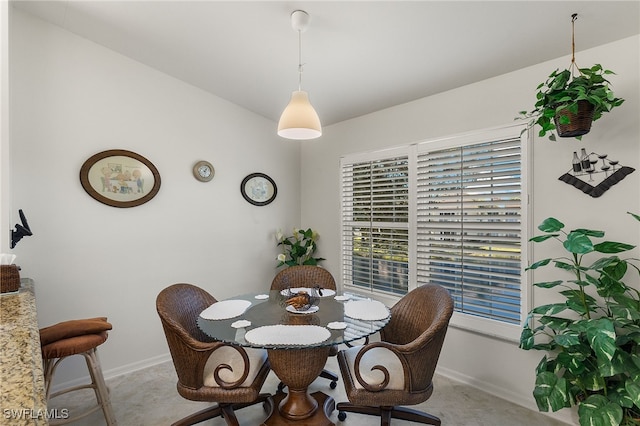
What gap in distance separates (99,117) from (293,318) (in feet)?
8.15

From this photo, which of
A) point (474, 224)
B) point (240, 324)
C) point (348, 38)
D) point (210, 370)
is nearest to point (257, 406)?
point (210, 370)

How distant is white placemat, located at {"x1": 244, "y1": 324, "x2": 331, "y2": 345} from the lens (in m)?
1.70

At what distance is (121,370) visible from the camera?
2992 mm

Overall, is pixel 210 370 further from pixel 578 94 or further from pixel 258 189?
pixel 578 94

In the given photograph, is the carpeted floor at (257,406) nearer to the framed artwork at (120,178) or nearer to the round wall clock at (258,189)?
the framed artwork at (120,178)

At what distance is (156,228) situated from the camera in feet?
10.6

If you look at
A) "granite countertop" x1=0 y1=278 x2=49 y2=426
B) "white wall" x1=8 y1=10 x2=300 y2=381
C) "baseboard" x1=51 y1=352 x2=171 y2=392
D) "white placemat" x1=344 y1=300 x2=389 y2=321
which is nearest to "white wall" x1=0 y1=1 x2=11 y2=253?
"white wall" x1=8 y1=10 x2=300 y2=381

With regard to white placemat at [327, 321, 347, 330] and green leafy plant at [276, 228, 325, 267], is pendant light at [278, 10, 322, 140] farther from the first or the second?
green leafy plant at [276, 228, 325, 267]

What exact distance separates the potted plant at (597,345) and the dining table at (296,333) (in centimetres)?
98

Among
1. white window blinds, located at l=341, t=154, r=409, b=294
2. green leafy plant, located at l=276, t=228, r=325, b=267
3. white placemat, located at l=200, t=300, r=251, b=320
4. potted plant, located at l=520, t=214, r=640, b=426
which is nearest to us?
potted plant, located at l=520, t=214, r=640, b=426

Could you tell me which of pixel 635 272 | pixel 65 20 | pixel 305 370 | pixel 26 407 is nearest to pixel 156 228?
pixel 65 20

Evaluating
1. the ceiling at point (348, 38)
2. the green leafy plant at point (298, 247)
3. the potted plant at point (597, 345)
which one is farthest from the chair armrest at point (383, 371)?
the green leafy plant at point (298, 247)

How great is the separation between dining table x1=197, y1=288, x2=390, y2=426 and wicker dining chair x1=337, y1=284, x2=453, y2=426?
17 cm

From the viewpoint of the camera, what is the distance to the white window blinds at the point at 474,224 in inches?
97.9
